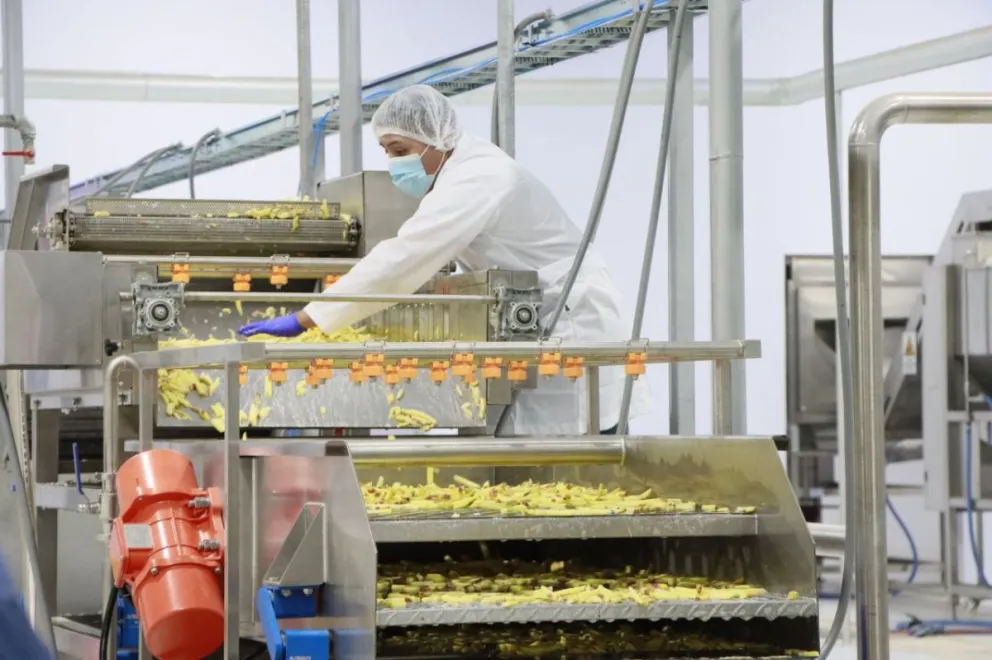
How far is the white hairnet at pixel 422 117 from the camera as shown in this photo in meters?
4.03

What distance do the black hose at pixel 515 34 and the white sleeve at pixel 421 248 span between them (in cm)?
94

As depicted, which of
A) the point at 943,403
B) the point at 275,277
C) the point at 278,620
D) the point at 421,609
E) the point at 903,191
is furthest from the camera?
the point at 903,191

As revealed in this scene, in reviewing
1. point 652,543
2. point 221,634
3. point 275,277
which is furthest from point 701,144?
point 221,634

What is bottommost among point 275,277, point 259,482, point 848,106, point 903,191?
point 259,482

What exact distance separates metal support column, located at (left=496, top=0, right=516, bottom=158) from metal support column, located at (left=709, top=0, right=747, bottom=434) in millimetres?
1019

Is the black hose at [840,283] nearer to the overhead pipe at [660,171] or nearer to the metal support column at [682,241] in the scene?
the overhead pipe at [660,171]

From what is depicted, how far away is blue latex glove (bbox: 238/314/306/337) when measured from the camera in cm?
366

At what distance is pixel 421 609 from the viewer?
7.24ft

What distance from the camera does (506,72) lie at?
475cm

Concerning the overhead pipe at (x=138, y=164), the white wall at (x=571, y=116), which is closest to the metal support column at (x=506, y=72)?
the overhead pipe at (x=138, y=164)

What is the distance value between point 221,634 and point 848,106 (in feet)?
22.0

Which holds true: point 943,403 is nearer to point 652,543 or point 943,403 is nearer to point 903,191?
point 903,191

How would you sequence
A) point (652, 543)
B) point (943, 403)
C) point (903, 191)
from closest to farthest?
1. point (652, 543)
2. point (943, 403)
3. point (903, 191)

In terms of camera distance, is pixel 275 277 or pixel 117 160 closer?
pixel 275 277
